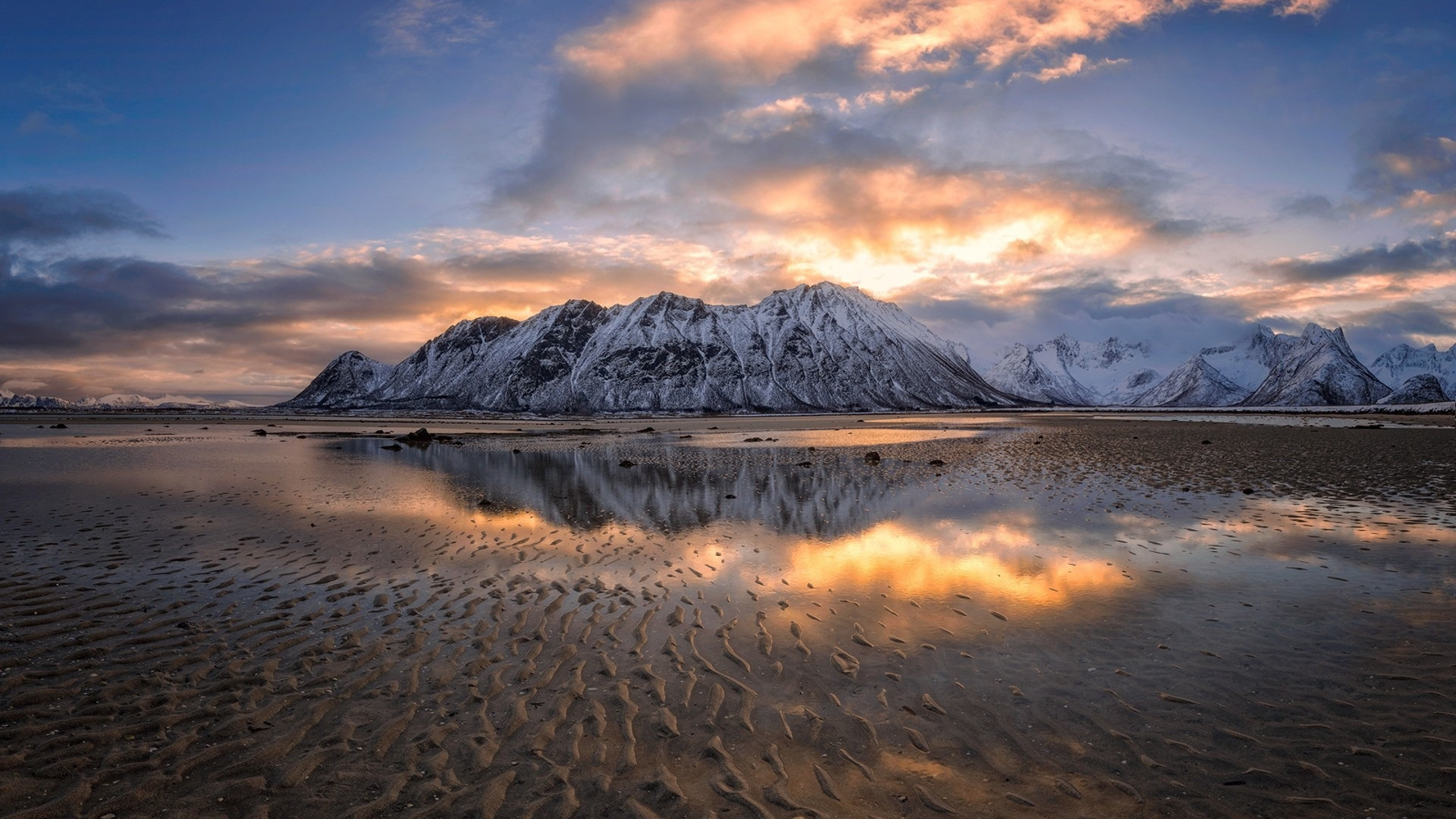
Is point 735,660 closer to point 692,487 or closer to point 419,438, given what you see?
point 692,487

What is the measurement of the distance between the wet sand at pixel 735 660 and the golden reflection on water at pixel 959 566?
5.2 inches

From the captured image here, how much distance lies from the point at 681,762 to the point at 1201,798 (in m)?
5.42

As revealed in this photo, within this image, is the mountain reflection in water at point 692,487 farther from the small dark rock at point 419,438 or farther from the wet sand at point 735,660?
the small dark rock at point 419,438

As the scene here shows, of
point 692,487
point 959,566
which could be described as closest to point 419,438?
point 692,487

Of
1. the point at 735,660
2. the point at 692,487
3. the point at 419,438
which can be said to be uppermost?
the point at 419,438

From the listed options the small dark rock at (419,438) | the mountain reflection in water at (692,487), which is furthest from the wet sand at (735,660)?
the small dark rock at (419,438)

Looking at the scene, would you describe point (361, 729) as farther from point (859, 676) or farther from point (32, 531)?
point (32, 531)

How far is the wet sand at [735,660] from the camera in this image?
7.00 m

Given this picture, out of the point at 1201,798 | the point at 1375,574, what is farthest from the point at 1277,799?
the point at 1375,574

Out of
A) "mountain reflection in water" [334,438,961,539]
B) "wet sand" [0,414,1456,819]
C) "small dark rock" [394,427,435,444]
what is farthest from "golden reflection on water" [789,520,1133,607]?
"small dark rock" [394,427,435,444]

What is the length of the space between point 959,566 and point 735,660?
26.2 feet

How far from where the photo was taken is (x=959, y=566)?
645 inches

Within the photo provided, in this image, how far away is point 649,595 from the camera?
569 inches

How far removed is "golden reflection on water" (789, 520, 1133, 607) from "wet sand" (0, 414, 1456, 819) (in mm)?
132
